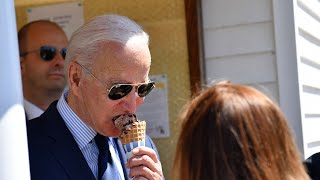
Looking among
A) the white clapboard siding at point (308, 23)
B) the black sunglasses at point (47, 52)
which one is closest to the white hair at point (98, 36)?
the white clapboard siding at point (308, 23)

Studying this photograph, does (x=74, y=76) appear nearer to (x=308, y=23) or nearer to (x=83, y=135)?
(x=83, y=135)

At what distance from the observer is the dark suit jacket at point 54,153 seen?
267 centimetres

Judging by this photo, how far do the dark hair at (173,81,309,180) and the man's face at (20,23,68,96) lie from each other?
253cm

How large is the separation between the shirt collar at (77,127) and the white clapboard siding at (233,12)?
1.36 meters

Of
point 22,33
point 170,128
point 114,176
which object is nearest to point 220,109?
point 114,176

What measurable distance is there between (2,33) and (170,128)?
81.3 inches

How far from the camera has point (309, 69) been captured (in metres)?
4.14

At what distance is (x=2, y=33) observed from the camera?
218 centimetres

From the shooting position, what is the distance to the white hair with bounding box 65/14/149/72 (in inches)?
112

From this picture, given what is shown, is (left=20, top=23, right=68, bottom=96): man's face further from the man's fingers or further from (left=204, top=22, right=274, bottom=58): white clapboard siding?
the man's fingers

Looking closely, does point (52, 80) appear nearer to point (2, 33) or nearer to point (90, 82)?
point (90, 82)

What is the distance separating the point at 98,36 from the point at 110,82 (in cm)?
19

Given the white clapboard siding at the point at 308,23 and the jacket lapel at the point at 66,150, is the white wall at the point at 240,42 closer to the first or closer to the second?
the white clapboard siding at the point at 308,23

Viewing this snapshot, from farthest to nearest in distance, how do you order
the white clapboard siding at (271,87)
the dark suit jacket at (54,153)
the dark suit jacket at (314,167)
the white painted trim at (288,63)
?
the white clapboard siding at (271,87), the white painted trim at (288,63), the dark suit jacket at (314,167), the dark suit jacket at (54,153)
